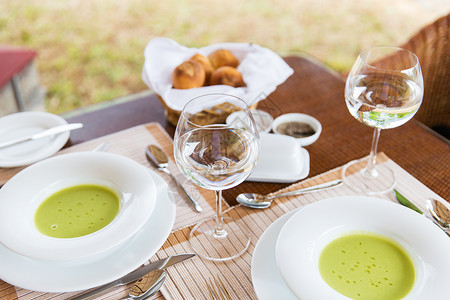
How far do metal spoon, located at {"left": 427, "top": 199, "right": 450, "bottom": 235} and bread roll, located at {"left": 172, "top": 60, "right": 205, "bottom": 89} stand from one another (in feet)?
1.87

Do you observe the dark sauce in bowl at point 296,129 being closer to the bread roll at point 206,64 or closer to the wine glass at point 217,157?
the bread roll at point 206,64

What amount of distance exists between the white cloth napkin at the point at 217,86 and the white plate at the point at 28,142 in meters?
0.25

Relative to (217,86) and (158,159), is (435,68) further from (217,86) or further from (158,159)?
(158,159)

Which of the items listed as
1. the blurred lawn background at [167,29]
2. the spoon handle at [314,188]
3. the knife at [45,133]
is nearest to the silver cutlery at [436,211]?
the spoon handle at [314,188]

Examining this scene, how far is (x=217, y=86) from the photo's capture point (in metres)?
1.08

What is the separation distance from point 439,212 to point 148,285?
522 millimetres

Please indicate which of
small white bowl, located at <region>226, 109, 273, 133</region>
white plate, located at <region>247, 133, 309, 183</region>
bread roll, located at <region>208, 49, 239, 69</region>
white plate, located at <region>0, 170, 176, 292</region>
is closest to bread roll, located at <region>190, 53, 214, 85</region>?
bread roll, located at <region>208, 49, 239, 69</region>

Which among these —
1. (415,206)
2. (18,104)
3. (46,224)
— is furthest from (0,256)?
(18,104)

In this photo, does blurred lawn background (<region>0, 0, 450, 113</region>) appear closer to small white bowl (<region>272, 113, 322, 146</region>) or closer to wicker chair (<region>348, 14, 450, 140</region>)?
wicker chair (<region>348, 14, 450, 140</region>)

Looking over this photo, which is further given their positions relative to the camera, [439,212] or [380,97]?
[380,97]

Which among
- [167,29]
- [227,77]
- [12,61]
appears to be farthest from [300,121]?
[167,29]

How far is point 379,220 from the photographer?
75cm

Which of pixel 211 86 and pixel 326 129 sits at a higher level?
pixel 211 86

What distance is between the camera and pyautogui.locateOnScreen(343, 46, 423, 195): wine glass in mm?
877
